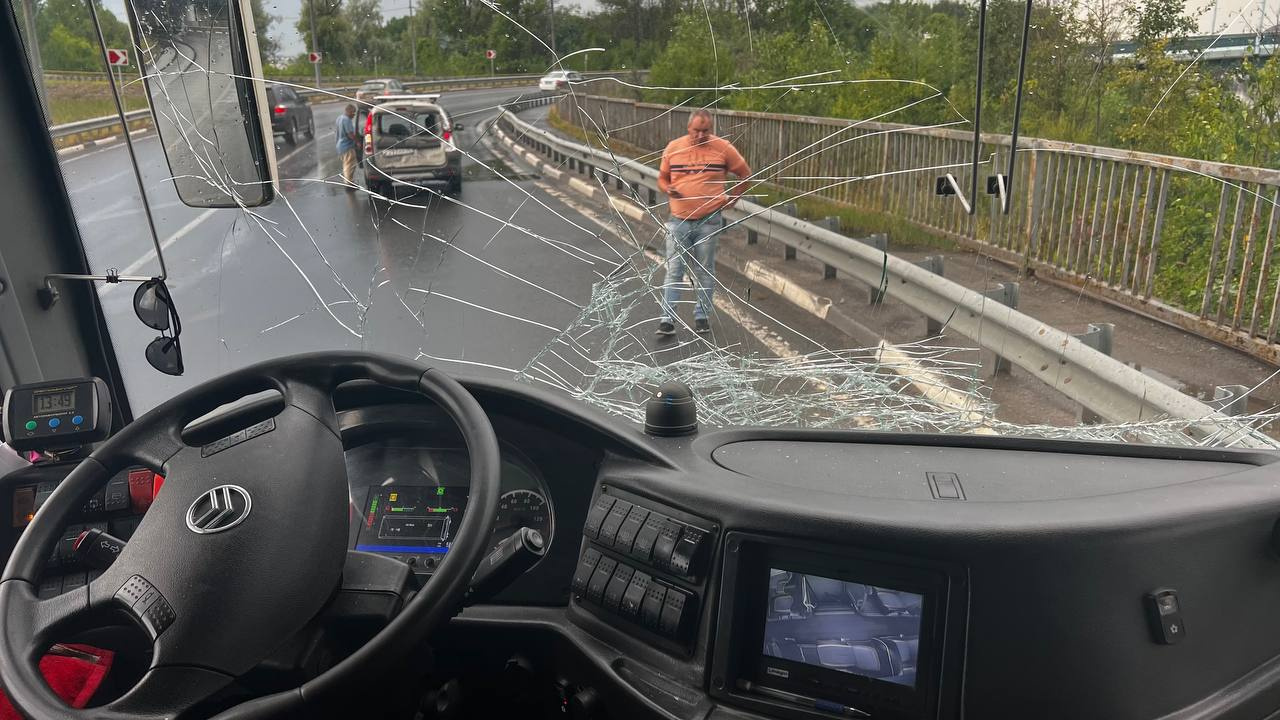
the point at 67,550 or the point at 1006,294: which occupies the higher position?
the point at 1006,294

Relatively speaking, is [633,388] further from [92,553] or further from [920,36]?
[92,553]

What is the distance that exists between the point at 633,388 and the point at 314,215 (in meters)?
0.84

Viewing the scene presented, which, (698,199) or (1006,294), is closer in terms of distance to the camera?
(1006,294)

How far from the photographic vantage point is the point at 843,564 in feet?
5.45

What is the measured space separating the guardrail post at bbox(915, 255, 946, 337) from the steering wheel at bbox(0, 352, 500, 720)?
903 mm

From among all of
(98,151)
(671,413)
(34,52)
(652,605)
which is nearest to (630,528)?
(652,605)

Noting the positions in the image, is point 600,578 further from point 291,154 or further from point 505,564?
point 291,154

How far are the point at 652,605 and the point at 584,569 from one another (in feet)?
0.66

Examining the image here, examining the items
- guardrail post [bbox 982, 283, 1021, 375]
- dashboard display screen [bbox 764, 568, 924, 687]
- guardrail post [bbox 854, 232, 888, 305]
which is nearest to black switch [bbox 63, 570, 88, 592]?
dashboard display screen [bbox 764, 568, 924, 687]

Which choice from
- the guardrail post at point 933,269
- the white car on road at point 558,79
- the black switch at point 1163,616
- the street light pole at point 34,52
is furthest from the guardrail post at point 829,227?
the street light pole at point 34,52

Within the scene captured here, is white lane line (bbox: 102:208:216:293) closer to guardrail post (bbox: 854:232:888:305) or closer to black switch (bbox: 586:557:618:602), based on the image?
black switch (bbox: 586:557:618:602)

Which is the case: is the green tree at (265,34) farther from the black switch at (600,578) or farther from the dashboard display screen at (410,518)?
the black switch at (600,578)

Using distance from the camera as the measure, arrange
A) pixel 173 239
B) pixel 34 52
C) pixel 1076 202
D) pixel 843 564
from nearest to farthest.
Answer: pixel 843 564
pixel 1076 202
pixel 173 239
pixel 34 52

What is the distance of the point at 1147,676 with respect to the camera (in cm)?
156
